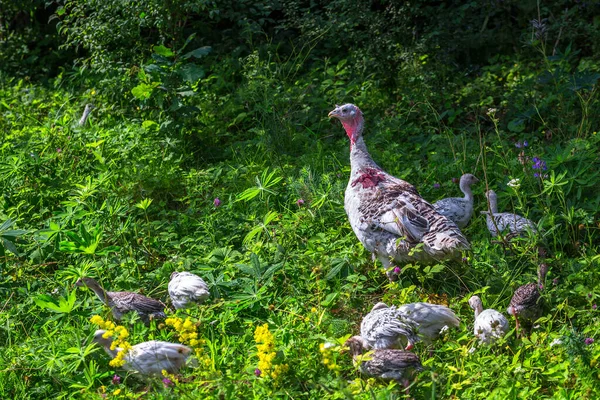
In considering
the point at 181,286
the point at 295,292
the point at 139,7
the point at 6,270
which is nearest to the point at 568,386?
the point at 295,292

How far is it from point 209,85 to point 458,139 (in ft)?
9.82

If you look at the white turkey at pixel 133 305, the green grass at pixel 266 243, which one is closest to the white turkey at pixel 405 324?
the green grass at pixel 266 243

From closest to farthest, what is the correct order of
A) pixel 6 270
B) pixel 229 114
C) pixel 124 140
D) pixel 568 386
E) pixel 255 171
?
pixel 568 386
pixel 6 270
pixel 255 171
pixel 124 140
pixel 229 114

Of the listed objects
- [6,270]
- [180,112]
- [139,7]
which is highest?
[139,7]

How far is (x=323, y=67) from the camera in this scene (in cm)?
882

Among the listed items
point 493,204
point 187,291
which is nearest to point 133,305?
point 187,291

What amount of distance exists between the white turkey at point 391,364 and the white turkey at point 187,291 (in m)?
1.17

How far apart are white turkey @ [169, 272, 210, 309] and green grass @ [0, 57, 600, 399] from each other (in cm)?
10

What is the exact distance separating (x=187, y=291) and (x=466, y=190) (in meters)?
2.35

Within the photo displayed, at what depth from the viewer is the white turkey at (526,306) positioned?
184 inches

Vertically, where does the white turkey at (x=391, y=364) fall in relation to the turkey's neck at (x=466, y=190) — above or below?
Result: above

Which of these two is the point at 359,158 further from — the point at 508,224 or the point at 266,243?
the point at 508,224

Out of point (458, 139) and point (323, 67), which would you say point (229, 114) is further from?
point (458, 139)

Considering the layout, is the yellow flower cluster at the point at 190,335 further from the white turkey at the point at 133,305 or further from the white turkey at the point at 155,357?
the white turkey at the point at 133,305
